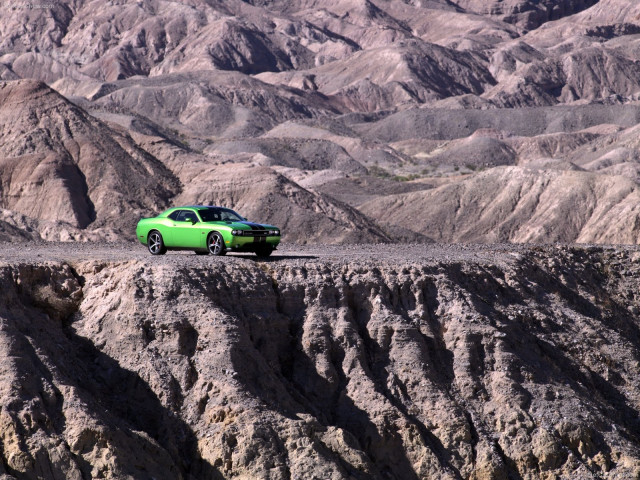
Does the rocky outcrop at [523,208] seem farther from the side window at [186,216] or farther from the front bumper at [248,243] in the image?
the side window at [186,216]

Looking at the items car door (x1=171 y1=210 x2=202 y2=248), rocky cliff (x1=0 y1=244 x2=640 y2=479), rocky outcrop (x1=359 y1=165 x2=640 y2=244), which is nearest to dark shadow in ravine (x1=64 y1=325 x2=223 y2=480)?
rocky cliff (x1=0 y1=244 x2=640 y2=479)

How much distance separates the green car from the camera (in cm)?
2847

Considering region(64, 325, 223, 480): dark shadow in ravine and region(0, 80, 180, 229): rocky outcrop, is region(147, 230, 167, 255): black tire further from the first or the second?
region(0, 80, 180, 229): rocky outcrop

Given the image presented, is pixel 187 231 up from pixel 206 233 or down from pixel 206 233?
down

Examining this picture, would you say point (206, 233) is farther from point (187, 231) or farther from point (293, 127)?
point (293, 127)

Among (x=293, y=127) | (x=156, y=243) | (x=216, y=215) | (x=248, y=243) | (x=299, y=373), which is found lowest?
(x=293, y=127)

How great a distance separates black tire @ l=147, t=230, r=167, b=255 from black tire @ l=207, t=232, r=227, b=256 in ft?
5.19

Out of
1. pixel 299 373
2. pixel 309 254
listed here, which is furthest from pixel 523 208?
pixel 299 373

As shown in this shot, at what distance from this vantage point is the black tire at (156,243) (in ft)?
98.1

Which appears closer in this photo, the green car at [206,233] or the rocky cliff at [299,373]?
the rocky cliff at [299,373]

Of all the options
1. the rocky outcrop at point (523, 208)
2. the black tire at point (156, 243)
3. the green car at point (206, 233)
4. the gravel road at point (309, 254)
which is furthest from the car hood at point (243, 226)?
the rocky outcrop at point (523, 208)

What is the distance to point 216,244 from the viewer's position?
28.7 metres

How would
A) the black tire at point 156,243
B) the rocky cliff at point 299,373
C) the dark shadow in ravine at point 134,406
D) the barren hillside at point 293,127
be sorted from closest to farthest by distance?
the rocky cliff at point 299,373, the dark shadow in ravine at point 134,406, the black tire at point 156,243, the barren hillside at point 293,127

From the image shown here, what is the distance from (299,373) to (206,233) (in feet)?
17.1
